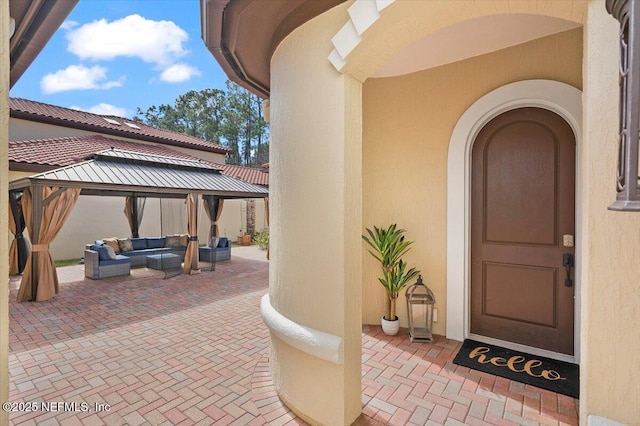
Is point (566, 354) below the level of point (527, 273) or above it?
below

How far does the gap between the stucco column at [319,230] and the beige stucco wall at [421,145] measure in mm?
2066

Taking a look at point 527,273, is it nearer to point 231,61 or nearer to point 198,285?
point 231,61

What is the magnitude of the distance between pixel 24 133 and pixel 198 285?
10239 mm

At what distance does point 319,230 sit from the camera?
2645 millimetres

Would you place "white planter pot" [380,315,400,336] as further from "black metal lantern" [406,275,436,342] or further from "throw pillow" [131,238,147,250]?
"throw pillow" [131,238,147,250]

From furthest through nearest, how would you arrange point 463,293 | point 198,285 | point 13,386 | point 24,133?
point 24,133 < point 198,285 < point 463,293 < point 13,386

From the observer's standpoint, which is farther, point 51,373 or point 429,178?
point 429,178

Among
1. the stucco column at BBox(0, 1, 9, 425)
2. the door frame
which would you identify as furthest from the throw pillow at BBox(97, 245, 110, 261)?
the door frame

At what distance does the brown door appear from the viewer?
3.60m

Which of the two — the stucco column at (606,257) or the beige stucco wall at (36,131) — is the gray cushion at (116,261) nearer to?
the beige stucco wall at (36,131)

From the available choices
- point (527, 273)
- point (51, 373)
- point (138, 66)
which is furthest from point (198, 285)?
point (138, 66)

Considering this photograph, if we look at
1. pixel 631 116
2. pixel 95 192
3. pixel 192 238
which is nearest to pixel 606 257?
pixel 631 116

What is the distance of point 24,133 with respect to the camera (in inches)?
460

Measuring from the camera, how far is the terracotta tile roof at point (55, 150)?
29.2ft
